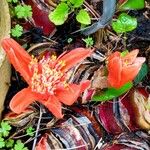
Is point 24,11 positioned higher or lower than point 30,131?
higher

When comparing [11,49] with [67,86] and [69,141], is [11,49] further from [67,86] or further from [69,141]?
[69,141]

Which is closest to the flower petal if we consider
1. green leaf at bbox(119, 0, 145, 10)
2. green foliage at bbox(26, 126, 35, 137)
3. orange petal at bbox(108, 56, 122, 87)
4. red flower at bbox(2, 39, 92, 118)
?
red flower at bbox(2, 39, 92, 118)

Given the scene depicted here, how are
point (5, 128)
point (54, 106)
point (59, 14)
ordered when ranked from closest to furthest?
1. point (54, 106)
2. point (5, 128)
3. point (59, 14)

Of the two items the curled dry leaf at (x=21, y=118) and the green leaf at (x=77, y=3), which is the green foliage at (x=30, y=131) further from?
the green leaf at (x=77, y=3)

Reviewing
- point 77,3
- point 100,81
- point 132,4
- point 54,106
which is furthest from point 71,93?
point 132,4

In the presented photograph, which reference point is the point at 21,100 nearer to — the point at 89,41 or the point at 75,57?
Answer: the point at 75,57
